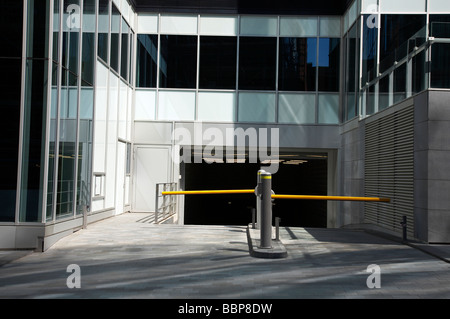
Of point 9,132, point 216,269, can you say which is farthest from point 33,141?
point 216,269

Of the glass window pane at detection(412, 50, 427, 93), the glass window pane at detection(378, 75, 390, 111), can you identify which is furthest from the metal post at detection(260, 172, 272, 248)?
the glass window pane at detection(378, 75, 390, 111)

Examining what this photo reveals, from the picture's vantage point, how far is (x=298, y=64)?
17.4 m

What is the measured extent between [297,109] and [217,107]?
10.0 feet

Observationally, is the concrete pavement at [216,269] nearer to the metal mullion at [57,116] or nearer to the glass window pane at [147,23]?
the metal mullion at [57,116]

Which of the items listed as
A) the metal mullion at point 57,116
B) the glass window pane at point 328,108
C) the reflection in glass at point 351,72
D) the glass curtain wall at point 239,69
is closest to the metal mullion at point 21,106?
the metal mullion at point 57,116

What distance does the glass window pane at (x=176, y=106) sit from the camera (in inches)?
680

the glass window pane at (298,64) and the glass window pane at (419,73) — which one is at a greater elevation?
the glass window pane at (298,64)

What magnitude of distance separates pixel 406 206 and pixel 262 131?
24.7 ft

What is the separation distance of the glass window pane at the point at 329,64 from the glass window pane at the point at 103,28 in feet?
26.7

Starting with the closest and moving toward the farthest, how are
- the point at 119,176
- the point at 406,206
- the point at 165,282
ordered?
the point at 165,282 → the point at 406,206 → the point at 119,176
